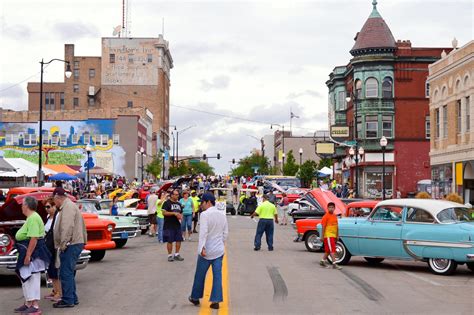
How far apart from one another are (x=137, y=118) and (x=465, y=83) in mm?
63419

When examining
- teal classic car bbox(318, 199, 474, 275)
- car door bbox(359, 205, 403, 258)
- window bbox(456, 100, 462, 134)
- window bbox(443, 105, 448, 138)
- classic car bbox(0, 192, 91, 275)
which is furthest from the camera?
window bbox(443, 105, 448, 138)

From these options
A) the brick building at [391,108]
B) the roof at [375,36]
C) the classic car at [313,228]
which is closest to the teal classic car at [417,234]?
the classic car at [313,228]

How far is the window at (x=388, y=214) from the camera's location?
17.3 meters

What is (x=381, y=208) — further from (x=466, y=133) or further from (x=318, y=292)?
(x=466, y=133)

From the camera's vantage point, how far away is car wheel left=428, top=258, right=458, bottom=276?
53.9ft

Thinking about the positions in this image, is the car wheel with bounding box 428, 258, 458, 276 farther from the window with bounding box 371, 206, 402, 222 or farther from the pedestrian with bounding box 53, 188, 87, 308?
the pedestrian with bounding box 53, 188, 87, 308

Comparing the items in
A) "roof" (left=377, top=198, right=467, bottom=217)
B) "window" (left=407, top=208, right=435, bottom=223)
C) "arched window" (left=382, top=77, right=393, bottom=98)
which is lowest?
"window" (left=407, top=208, right=435, bottom=223)

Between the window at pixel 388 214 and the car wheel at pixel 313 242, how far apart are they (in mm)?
4307

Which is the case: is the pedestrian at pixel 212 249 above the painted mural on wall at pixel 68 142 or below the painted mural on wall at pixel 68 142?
below

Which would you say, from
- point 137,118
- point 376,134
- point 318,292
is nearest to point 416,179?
point 376,134

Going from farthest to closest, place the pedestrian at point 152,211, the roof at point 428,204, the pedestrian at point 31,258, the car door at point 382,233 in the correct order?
the pedestrian at point 152,211, the car door at point 382,233, the roof at point 428,204, the pedestrian at point 31,258

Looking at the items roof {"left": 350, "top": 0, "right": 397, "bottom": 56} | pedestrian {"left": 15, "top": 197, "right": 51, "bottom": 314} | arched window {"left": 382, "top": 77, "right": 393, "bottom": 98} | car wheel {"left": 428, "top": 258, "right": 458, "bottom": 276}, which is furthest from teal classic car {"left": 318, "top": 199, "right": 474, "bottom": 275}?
roof {"left": 350, "top": 0, "right": 397, "bottom": 56}

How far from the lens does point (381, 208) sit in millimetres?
17781

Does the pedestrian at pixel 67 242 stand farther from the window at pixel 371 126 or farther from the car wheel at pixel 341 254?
the window at pixel 371 126
